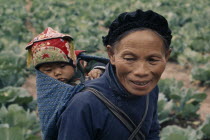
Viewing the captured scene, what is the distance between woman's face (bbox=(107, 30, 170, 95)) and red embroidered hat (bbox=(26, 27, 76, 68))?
51 cm

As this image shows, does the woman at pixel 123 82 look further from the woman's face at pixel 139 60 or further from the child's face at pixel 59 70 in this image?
the child's face at pixel 59 70

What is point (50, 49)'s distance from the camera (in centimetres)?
198

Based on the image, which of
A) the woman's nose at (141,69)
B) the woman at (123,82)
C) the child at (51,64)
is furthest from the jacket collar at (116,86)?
the child at (51,64)

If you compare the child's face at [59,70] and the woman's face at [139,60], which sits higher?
the woman's face at [139,60]

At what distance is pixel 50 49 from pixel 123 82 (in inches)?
23.8

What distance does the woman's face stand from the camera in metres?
1.46

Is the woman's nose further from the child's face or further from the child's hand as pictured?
the child's face

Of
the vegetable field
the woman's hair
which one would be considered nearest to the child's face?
the woman's hair

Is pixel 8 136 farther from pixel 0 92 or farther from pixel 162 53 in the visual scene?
pixel 162 53

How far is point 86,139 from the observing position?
1472mm

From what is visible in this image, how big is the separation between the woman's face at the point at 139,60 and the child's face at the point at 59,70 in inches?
19.8

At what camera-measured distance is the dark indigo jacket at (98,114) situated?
57.4 inches

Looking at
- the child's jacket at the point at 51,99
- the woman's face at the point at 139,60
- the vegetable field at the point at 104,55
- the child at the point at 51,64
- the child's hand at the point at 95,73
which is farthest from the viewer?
the vegetable field at the point at 104,55

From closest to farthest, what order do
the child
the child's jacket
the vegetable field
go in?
the child's jacket, the child, the vegetable field
